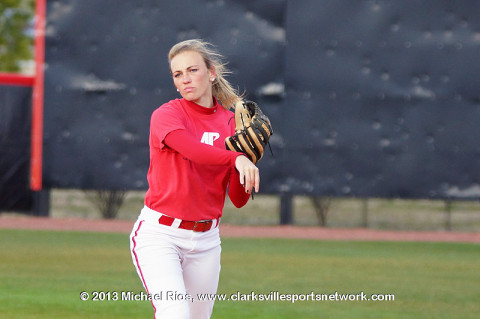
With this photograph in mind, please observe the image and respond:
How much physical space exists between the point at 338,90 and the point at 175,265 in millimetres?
8340

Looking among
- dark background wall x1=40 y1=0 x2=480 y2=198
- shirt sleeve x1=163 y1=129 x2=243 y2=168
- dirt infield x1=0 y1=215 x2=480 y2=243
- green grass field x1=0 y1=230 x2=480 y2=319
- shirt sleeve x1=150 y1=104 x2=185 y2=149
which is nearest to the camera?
shirt sleeve x1=163 y1=129 x2=243 y2=168

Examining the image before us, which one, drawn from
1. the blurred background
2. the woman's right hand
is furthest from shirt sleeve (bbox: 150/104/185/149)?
the blurred background

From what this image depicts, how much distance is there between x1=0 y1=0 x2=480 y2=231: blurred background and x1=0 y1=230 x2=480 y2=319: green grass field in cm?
99

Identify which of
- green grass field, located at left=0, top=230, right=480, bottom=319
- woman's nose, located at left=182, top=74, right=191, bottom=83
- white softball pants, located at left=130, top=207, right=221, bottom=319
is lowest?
green grass field, located at left=0, top=230, right=480, bottom=319

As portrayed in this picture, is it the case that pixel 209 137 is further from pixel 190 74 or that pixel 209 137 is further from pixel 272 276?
pixel 272 276

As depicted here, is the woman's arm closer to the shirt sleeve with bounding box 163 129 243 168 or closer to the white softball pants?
the shirt sleeve with bounding box 163 129 243 168

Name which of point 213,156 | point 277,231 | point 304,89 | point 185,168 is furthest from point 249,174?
point 277,231

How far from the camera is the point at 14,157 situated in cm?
1333

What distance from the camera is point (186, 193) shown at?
12.6ft

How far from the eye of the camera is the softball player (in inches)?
143

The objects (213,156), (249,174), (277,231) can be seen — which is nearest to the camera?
(249,174)

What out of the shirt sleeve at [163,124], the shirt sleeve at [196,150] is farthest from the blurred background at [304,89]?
the shirt sleeve at [196,150]

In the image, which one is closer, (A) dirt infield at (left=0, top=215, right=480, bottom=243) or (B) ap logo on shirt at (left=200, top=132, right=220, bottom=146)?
(B) ap logo on shirt at (left=200, top=132, right=220, bottom=146)

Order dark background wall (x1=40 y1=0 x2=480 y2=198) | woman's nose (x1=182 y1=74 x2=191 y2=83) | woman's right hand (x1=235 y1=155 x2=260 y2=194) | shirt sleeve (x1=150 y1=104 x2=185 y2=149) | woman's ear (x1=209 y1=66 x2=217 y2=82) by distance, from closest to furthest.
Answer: woman's right hand (x1=235 y1=155 x2=260 y2=194) → shirt sleeve (x1=150 y1=104 x2=185 y2=149) → woman's nose (x1=182 y1=74 x2=191 y2=83) → woman's ear (x1=209 y1=66 x2=217 y2=82) → dark background wall (x1=40 y1=0 x2=480 y2=198)
